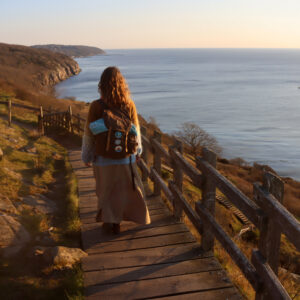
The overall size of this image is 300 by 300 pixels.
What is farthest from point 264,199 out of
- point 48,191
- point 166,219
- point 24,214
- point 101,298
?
point 48,191

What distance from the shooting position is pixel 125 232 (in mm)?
4957

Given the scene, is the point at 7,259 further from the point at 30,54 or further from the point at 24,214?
the point at 30,54

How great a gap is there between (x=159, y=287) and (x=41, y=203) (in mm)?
3070

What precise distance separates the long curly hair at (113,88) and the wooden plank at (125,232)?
69.2 inches

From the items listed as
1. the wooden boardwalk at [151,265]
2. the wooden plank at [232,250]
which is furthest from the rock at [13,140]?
the wooden plank at [232,250]

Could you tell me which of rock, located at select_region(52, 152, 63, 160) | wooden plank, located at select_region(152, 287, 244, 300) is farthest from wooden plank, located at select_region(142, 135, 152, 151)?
rock, located at select_region(52, 152, 63, 160)

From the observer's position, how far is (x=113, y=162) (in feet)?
14.7

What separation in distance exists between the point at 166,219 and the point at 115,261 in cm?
144

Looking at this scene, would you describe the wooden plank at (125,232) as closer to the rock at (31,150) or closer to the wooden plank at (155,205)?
the wooden plank at (155,205)

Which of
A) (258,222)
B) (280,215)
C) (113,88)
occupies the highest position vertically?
(113,88)

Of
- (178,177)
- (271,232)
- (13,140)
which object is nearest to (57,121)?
(13,140)

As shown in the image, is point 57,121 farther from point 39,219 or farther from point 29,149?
point 39,219

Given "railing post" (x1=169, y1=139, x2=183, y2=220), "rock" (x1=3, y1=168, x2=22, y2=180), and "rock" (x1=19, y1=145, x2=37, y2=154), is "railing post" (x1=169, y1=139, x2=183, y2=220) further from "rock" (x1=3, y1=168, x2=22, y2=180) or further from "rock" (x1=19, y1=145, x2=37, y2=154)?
"rock" (x1=19, y1=145, x2=37, y2=154)

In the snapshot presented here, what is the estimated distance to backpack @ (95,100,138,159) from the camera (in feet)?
13.9
